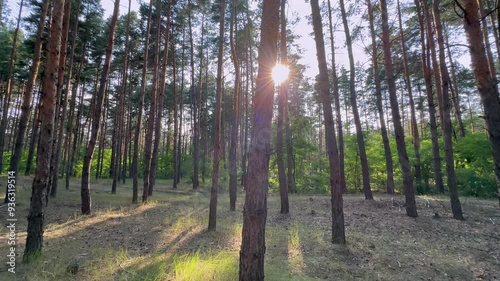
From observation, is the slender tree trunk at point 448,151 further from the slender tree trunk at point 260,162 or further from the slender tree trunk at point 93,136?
the slender tree trunk at point 93,136

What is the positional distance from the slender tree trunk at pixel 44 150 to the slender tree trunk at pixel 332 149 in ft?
20.5

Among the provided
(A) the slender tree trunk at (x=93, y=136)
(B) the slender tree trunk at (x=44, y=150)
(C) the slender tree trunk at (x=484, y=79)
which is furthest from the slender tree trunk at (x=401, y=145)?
(A) the slender tree trunk at (x=93, y=136)

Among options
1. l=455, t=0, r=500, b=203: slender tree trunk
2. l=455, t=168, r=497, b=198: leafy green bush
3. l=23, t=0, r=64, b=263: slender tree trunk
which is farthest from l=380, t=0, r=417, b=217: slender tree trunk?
l=23, t=0, r=64, b=263: slender tree trunk

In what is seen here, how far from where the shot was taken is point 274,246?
6.43m

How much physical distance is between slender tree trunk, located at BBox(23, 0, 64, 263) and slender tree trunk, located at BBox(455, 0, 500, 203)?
7.39 meters

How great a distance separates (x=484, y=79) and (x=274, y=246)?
536 cm

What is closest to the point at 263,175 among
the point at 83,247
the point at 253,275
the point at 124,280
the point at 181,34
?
Answer: the point at 253,275

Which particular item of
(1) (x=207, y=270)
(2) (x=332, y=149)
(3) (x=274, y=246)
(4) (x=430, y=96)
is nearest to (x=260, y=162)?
(1) (x=207, y=270)

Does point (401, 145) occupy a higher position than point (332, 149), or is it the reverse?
point (401, 145)

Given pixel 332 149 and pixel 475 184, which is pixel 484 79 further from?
pixel 475 184

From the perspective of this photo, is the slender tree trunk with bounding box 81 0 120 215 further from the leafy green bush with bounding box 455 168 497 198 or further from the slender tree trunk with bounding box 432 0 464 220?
the leafy green bush with bounding box 455 168 497 198

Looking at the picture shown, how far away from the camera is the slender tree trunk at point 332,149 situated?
21.3 feet

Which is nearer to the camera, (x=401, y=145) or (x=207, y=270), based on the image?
(x=207, y=270)

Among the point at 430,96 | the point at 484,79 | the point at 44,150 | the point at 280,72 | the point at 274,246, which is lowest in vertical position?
the point at 274,246
